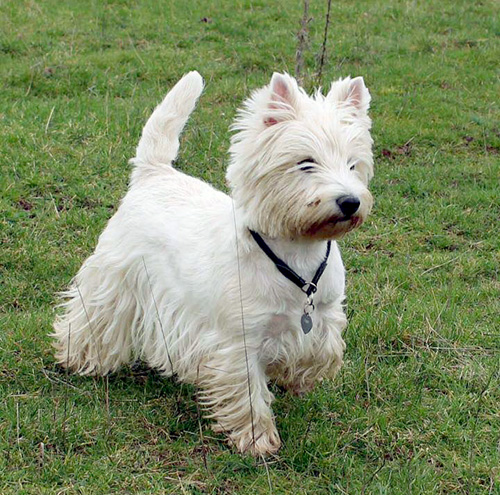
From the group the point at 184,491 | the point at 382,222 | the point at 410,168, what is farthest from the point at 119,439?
the point at 410,168

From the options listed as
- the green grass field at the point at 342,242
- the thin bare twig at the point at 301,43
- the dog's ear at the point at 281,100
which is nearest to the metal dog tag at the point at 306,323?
the green grass field at the point at 342,242

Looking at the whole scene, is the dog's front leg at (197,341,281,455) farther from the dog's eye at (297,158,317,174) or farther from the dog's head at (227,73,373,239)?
the dog's eye at (297,158,317,174)

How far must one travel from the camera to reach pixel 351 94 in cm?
336

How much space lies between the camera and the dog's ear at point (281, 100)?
318cm

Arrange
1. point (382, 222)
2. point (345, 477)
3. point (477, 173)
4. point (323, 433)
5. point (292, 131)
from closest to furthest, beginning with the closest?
point (292, 131) → point (345, 477) → point (323, 433) → point (382, 222) → point (477, 173)

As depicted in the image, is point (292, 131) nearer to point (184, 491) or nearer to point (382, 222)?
point (184, 491)

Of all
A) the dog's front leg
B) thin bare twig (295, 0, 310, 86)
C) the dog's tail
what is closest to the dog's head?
the dog's front leg

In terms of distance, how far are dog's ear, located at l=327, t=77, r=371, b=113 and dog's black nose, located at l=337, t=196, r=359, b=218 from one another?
52cm

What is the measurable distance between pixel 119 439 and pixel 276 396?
30.6 inches

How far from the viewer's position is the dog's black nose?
2.96 metres

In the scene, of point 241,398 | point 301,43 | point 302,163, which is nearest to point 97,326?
point 241,398

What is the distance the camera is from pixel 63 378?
159 inches

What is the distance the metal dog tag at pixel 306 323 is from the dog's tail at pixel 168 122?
123 centimetres

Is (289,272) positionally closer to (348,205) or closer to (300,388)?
(348,205)
